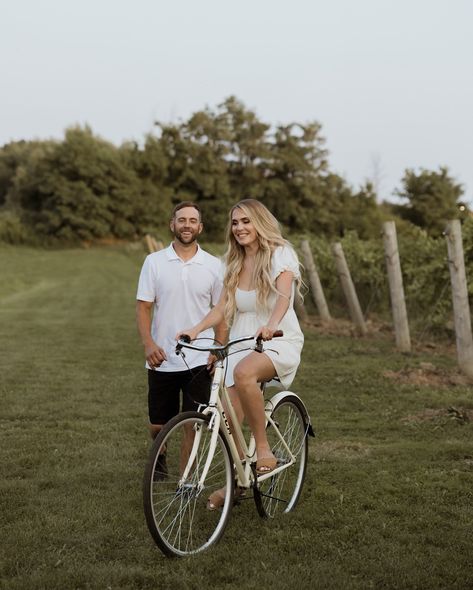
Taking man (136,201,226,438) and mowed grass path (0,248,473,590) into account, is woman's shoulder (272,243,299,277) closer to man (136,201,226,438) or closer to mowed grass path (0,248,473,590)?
man (136,201,226,438)

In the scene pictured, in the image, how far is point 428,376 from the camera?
32.2ft

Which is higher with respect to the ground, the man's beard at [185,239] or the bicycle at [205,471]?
the man's beard at [185,239]

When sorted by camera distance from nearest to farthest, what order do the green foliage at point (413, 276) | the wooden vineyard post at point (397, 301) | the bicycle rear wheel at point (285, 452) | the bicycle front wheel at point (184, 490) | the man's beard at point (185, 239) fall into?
1. the bicycle front wheel at point (184, 490)
2. the bicycle rear wheel at point (285, 452)
3. the man's beard at point (185, 239)
4. the wooden vineyard post at point (397, 301)
5. the green foliage at point (413, 276)

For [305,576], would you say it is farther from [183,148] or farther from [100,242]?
[183,148]

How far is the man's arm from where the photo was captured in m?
4.95

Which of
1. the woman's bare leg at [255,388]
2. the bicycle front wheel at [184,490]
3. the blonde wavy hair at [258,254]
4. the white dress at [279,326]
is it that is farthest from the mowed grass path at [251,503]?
the blonde wavy hair at [258,254]

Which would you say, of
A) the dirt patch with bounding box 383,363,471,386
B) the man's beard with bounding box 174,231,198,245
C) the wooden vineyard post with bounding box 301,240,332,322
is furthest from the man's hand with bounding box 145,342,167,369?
the wooden vineyard post with bounding box 301,240,332,322

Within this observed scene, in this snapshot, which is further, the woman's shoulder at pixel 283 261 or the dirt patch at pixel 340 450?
the dirt patch at pixel 340 450

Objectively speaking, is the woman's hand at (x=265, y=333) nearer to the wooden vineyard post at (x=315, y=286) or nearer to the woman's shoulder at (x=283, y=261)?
the woman's shoulder at (x=283, y=261)

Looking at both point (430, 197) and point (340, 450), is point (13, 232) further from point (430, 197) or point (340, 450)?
point (340, 450)

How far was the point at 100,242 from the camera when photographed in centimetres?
5409

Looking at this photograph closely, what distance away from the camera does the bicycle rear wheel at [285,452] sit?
4.77m

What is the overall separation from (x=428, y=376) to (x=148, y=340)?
5715 millimetres

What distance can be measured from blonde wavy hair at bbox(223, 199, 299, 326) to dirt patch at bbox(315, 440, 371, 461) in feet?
6.79
